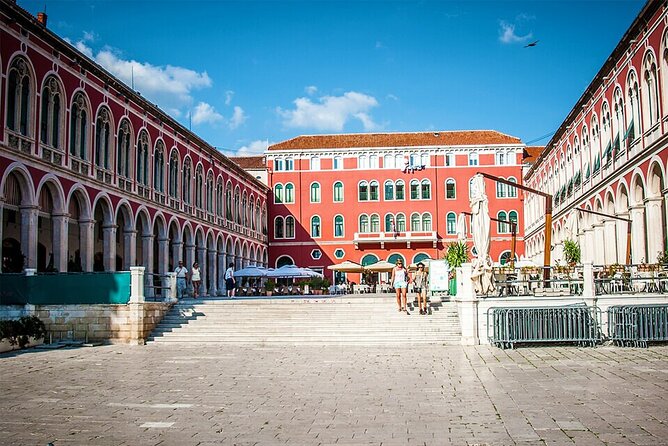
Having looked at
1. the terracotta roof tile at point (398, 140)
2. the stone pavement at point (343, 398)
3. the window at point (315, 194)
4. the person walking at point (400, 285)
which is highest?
the terracotta roof tile at point (398, 140)

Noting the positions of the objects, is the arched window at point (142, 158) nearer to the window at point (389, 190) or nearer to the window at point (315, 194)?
the window at point (315, 194)

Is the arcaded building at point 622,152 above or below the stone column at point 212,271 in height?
above

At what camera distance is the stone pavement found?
7.91 m

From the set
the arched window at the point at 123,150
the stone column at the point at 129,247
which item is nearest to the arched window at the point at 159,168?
the arched window at the point at 123,150

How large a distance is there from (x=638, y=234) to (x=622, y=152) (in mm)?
3941

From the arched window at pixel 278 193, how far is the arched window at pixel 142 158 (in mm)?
27104

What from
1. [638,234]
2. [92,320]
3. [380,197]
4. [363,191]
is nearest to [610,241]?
[638,234]

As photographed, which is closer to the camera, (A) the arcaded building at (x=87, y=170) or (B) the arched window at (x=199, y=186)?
(A) the arcaded building at (x=87, y=170)

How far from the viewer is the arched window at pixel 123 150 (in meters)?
29.9

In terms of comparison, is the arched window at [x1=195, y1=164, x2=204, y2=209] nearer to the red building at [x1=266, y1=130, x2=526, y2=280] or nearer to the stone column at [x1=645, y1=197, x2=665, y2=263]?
the red building at [x1=266, y1=130, x2=526, y2=280]

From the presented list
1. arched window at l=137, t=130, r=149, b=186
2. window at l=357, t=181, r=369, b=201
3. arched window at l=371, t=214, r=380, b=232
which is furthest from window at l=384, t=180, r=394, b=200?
arched window at l=137, t=130, r=149, b=186

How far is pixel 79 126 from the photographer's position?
26.5m

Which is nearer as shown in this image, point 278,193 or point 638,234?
point 638,234

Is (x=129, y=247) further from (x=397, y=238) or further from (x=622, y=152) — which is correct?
(x=397, y=238)
